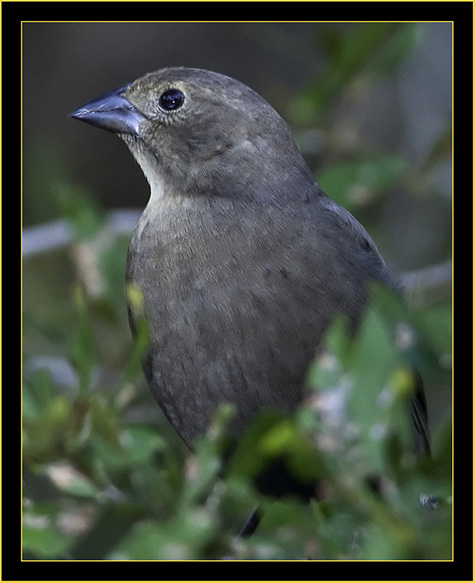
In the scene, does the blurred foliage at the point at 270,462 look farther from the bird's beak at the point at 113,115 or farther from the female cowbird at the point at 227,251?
the bird's beak at the point at 113,115

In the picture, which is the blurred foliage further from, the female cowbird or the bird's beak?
the bird's beak

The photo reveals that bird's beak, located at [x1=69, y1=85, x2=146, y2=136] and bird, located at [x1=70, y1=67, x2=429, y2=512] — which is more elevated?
bird's beak, located at [x1=69, y1=85, x2=146, y2=136]

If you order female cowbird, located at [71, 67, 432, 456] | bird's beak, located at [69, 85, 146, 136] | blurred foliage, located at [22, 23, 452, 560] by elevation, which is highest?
bird's beak, located at [69, 85, 146, 136]

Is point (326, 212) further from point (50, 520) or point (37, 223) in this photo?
point (37, 223)

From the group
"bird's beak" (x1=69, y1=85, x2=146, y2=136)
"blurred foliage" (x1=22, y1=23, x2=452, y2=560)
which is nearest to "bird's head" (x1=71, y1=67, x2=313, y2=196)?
"bird's beak" (x1=69, y1=85, x2=146, y2=136)

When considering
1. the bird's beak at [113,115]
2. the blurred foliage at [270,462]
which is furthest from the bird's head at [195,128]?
the blurred foliage at [270,462]

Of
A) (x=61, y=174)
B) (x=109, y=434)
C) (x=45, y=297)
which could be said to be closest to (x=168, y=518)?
(x=109, y=434)

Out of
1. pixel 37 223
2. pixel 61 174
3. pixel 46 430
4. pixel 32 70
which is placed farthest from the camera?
pixel 32 70

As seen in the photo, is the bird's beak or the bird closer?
the bird
